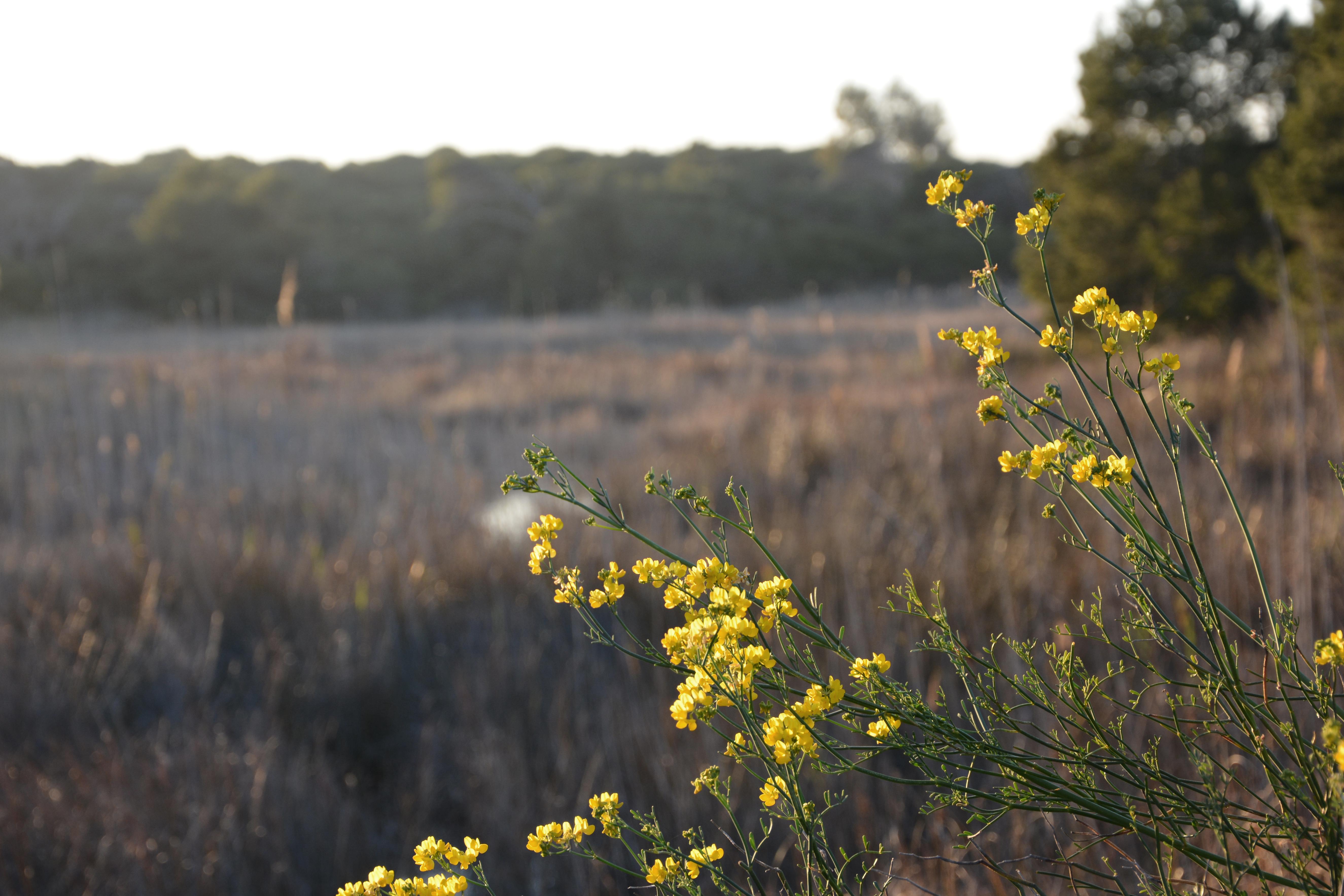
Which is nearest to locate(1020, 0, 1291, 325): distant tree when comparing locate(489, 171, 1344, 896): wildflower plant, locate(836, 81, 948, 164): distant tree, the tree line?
the tree line

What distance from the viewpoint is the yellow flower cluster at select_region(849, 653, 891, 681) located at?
2.37ft

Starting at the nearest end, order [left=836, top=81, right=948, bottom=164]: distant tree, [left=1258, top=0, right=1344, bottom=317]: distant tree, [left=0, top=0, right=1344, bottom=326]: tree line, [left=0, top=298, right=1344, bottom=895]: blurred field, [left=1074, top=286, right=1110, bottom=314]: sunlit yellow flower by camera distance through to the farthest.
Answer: [left=1074, top=286, right=1110, bottom=314]: sunlit yellow flower → [left=0, top=298, right=1344, bottom=895]: blurred field → [left=1258, top=0, right=1344, bottom=317]: distant tree → [left=0, top=0, right=1344, bottom=326]: tree line → [left=836, top=81, right=948, bottom=164]: distant tree

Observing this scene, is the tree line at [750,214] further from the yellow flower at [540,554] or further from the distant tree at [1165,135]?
Answer: the yellow flower at [540,554]

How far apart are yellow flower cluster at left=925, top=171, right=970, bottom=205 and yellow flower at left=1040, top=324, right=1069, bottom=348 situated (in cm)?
14

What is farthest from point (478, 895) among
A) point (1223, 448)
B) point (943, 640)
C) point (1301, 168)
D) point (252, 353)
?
point (252, 353)

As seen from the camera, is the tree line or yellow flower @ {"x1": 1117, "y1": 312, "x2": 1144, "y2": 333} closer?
yellow flower @ {"x1": 1117, "y1": 312, "x2": 1144, "y2": 333}

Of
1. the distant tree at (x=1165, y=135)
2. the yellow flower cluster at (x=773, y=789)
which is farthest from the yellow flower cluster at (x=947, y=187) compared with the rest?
the distant tree at (x=1165, y=135)

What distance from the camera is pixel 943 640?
0.79m

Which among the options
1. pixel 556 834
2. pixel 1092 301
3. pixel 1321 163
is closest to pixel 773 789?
pixel 556 834

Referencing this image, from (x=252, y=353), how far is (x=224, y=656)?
9927 mm

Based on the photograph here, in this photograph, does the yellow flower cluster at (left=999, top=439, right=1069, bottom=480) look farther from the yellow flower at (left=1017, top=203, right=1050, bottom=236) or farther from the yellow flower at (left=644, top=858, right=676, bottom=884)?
the yellow flower at (left=644, top=858, right=676, bottom=884)

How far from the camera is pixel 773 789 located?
0.78 metres

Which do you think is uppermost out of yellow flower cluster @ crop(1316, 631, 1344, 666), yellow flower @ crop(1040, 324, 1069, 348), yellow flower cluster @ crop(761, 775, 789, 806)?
yellow flower @ crop(1040, 324, 1069, 348)

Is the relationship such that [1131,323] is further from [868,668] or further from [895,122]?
[895,122]
